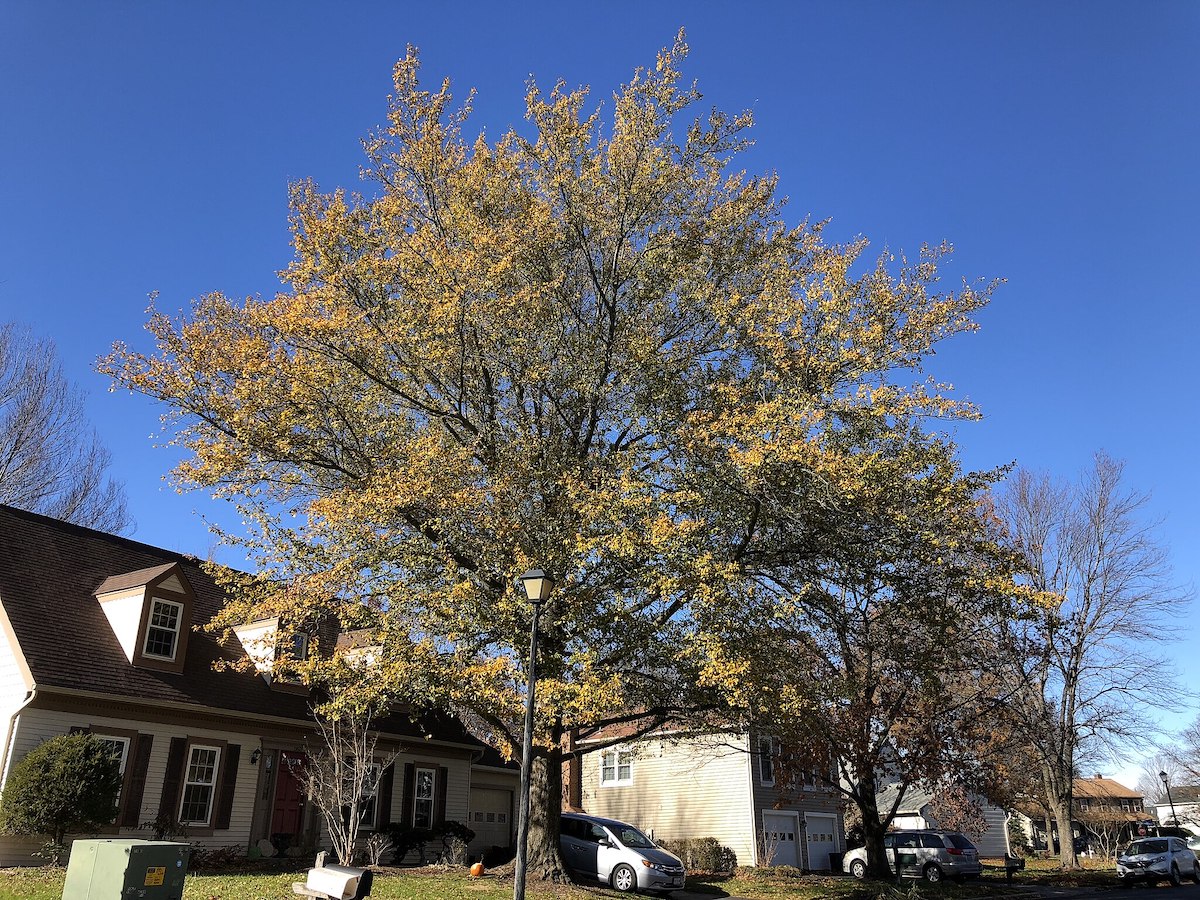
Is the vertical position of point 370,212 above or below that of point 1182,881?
above

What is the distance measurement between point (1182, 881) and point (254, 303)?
36.3 m

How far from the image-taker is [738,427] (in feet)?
49.3

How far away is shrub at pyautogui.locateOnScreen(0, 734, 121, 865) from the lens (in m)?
14.8

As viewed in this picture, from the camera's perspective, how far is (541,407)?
1847 centimetres

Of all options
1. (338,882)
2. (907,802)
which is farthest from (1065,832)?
(338,882)

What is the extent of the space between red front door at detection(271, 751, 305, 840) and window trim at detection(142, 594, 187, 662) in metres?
3.88

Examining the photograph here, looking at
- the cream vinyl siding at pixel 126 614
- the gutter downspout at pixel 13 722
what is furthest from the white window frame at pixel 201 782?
the gutter downspout at pixel 13 722

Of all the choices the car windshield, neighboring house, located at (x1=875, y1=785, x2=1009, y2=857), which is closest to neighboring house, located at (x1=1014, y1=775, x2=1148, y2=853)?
neighboring house, located at (x1=875, y1=785, x2=1009, y2=857)

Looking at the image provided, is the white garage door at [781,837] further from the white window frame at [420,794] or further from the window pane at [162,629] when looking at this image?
the window pane at [162,629]

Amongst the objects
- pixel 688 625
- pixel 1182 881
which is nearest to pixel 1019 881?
pixel 1182 881

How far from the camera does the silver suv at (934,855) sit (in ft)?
91.6

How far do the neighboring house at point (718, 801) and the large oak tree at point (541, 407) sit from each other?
15.9 metres

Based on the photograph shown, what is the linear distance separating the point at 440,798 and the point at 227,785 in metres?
6.96

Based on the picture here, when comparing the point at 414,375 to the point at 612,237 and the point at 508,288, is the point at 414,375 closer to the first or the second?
the point at 508,288
